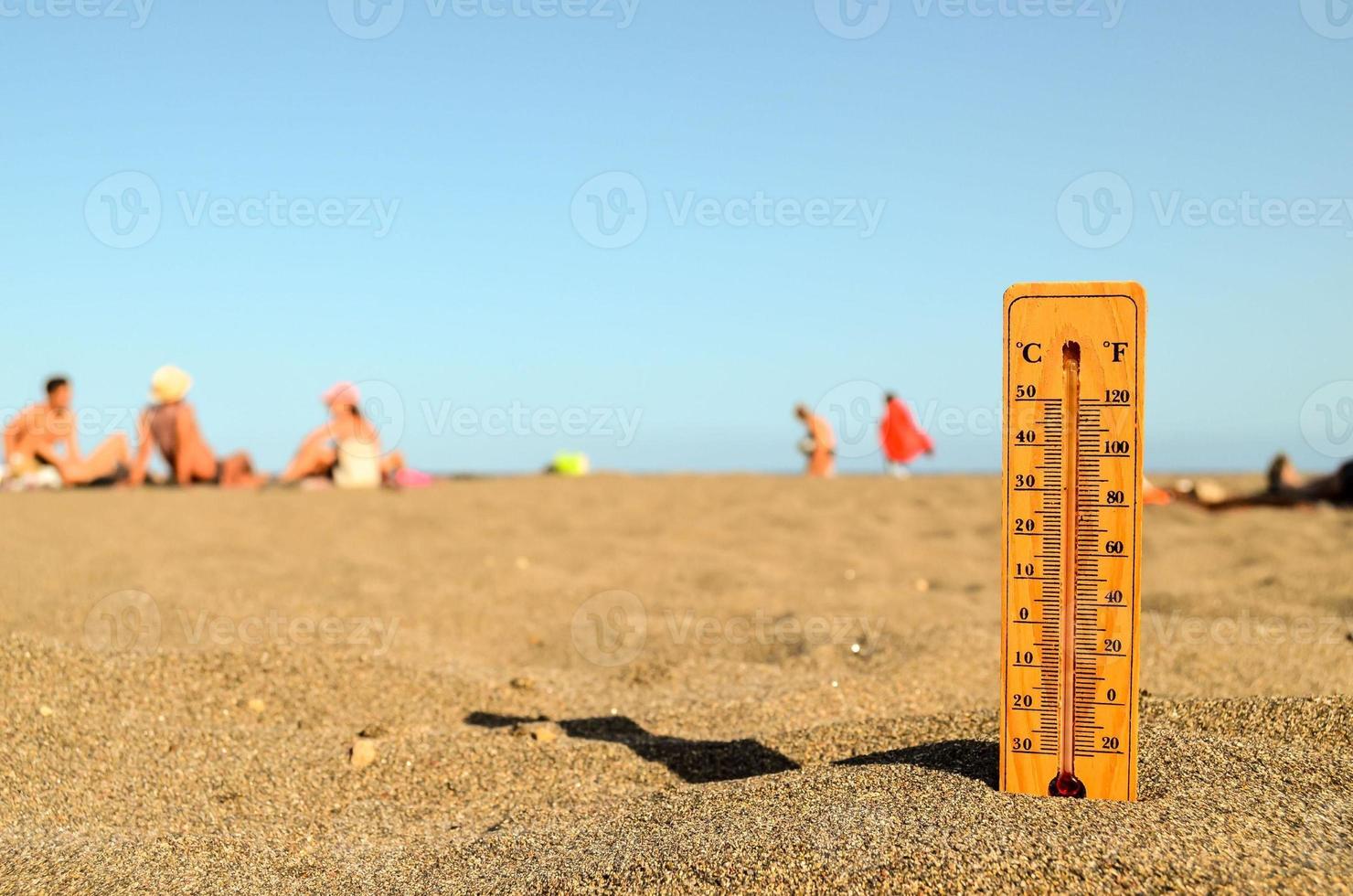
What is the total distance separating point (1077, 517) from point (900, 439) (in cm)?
1272

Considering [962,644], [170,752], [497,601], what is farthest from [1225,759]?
[497,601]

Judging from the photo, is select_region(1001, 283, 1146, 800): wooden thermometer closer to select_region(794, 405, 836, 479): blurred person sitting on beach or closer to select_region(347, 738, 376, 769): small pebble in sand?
select_region(347, 738, 376, 769): small pebble in sand

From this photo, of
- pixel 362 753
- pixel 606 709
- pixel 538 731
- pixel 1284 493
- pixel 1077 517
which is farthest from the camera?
pixel 1284 493

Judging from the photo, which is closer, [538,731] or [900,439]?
[538,731]

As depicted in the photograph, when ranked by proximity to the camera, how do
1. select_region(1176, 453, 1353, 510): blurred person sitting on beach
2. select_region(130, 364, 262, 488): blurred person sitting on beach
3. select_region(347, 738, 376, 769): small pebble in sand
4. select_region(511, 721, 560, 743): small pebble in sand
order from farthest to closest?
select_region(130, 364, 262, 488): blurred person sitting on beach < select_region(1176, 453, 1353, 510): blurred person sitting on beach < select_region(511, 721, 560, 743): small pebble in sand < select_region(347, 738, 376, 769): small pebble in sand

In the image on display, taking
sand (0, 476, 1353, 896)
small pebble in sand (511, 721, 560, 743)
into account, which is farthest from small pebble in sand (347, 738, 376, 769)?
small pebble in sand (511, 721, 560, 743)

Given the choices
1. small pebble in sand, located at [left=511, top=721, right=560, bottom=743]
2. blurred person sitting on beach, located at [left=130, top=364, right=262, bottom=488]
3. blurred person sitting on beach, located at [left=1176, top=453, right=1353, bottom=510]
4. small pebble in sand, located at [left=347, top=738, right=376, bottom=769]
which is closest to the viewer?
small pebble in sand, located at [left=347, top=738, right=376, bottom=769]

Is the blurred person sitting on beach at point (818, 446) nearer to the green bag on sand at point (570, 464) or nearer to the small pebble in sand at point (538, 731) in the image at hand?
the green bag on sand at point (570, 464)

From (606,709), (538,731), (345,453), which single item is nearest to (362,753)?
(538,731)

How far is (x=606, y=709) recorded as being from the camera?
440cm

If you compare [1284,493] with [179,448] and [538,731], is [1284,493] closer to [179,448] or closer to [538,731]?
[538,731]

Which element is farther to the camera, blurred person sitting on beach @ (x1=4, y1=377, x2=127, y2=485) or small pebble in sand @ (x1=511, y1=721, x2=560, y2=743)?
blurred person sitting on beach @ (x1=4, y1=377, x2=127, y2=485)

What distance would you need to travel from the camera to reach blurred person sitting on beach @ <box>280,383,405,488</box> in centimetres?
1152

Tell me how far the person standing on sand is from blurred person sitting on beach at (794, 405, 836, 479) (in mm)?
714
